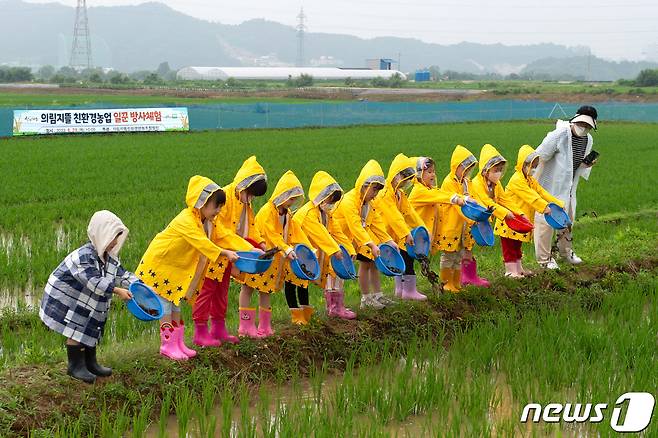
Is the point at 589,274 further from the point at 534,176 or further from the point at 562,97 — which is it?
the point at 562,97

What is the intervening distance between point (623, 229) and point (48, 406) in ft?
29.0

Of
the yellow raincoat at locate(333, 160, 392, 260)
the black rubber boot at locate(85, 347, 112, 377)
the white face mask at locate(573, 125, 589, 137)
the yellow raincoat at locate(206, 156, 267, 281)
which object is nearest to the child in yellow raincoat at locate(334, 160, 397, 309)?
the yellow raincoat at locate(333, 160, 392, 260)

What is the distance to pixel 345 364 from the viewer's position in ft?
21.1

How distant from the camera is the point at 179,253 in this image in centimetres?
585

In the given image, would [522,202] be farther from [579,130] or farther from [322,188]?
[322,188]

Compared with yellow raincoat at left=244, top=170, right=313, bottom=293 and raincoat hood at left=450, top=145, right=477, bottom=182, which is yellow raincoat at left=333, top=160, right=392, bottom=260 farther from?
raincoat hood at left=450, top=145, right=477, bottom=182

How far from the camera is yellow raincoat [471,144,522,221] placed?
783 centimetres

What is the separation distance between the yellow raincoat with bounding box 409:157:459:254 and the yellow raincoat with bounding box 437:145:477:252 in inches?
1.7

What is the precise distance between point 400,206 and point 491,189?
118 centimetres

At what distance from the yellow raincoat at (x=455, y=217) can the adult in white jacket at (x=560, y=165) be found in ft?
4.95

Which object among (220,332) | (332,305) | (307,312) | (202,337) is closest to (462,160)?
(332,305)

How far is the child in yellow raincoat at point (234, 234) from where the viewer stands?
242 inches

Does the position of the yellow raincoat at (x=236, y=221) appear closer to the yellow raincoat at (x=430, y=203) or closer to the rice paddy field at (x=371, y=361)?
the rice paddy field at (x=371, y=361)

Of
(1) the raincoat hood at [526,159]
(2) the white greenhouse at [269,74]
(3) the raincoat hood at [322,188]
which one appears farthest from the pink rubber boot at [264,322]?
(2) the white greenhouse at [269,74]
